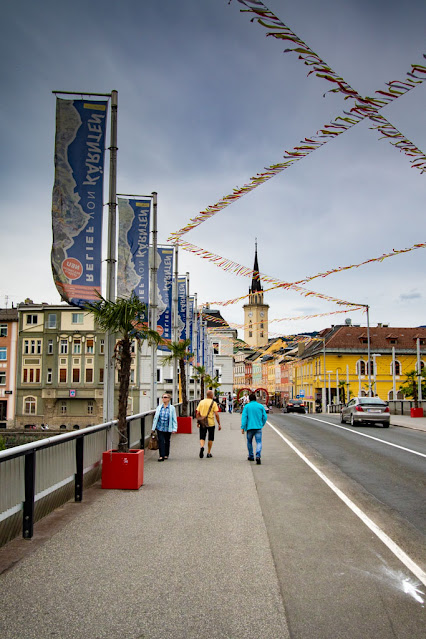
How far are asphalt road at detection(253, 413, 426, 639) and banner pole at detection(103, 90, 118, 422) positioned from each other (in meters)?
3.35

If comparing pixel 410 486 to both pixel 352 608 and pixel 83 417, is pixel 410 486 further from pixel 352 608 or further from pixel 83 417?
pixel 83 417

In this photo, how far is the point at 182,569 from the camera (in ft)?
18.2

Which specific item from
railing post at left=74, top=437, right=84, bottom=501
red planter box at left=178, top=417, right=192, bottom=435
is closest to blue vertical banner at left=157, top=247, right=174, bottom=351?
→ red planter box at left=178, top=417, right=192, bottom=435

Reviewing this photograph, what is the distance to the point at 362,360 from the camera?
264 feet

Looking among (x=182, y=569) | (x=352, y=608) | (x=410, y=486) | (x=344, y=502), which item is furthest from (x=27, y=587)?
(x=410, y=486)

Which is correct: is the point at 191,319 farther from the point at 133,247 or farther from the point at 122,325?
the point at 122,325

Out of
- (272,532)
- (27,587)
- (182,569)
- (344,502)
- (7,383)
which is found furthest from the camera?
(7,383)

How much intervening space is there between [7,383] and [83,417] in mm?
10414

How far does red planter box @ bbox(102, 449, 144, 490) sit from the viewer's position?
9.77 meters

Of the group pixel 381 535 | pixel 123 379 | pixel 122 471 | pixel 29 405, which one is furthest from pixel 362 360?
pixel 381 535

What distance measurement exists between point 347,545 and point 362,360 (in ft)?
250

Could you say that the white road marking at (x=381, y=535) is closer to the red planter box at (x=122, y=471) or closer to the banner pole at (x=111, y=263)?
the red planter box at (x=122, y=471)

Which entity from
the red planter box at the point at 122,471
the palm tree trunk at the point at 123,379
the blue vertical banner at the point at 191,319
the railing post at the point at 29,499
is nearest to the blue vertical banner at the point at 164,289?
the blue vertical banner at the point at 191,319

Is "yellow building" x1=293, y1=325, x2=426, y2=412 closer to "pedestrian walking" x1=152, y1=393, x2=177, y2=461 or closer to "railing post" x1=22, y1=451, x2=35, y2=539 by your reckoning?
"pedestrian walking" x1=152, y1=393, x2=177, y2=461
